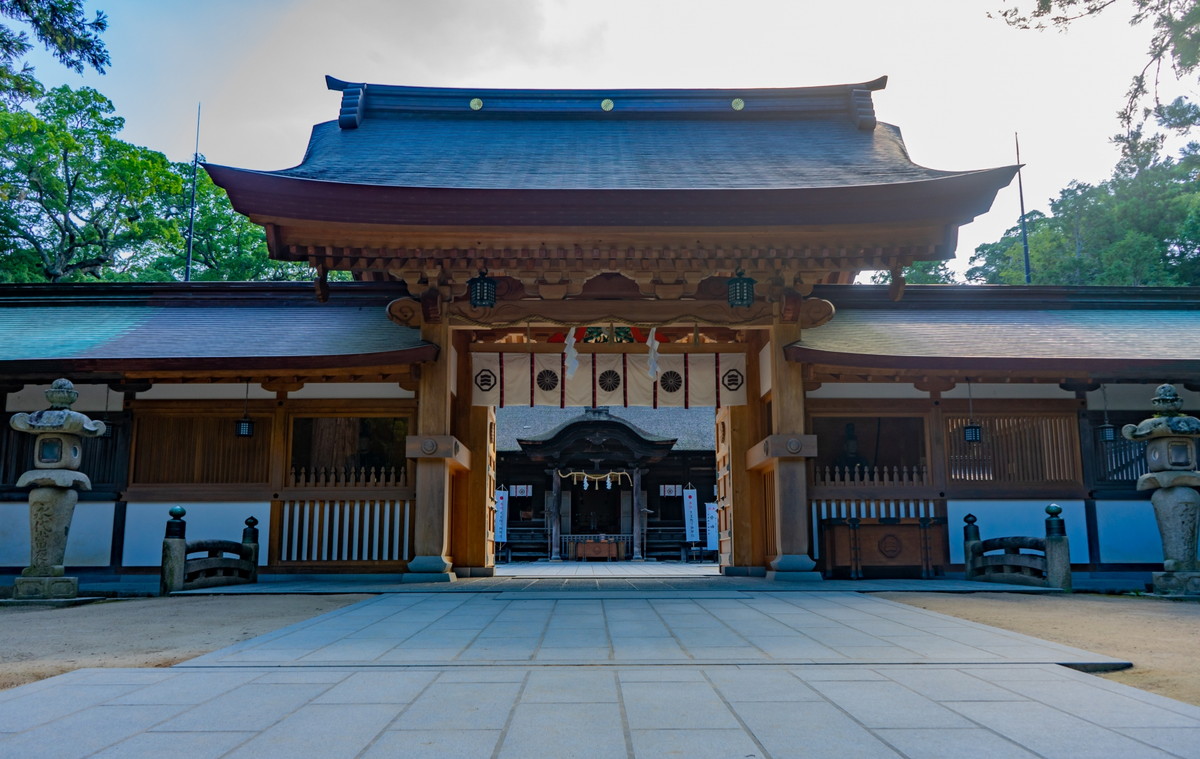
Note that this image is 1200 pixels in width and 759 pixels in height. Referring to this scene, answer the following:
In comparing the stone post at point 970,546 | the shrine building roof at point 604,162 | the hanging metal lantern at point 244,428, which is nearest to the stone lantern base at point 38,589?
the hanging metal lantern at point 244,428

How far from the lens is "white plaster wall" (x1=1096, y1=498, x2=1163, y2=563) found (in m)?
10.5

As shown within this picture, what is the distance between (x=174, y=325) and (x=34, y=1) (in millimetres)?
4286

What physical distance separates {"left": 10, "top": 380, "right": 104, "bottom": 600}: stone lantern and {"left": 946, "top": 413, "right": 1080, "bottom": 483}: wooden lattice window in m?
10.2

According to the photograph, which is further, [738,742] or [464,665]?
[464,665]

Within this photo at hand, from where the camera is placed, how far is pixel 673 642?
4902mm

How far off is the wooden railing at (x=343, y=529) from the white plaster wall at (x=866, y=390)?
5.59 meters

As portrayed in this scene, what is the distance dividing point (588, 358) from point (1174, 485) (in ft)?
22.2

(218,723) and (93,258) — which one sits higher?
(93,258)

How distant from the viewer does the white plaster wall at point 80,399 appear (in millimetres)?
10727

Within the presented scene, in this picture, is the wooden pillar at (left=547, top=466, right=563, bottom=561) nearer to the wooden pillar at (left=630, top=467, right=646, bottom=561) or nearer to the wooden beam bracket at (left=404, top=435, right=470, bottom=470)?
the wooden pillar at (left=630, top=467, right=646, bottom=561)

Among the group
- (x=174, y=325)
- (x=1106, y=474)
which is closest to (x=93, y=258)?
(x=174, y=325)

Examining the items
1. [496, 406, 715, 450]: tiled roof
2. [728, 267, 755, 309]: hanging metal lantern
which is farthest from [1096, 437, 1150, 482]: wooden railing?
[496, 406, 715, 450]: tiled roof

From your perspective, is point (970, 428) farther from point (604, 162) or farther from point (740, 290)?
point (604, 162)

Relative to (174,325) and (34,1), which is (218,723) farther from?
(34,1)
